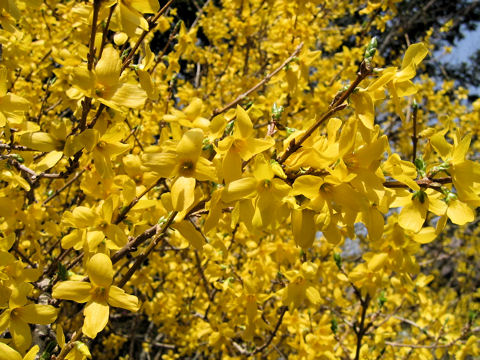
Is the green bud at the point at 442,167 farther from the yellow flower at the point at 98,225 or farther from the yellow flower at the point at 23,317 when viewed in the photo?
the yellow flower at the point at 23,317

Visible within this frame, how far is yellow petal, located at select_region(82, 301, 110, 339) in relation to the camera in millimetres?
1010

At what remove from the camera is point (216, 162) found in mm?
1024

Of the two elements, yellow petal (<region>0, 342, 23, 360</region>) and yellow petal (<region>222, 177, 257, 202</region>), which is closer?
yellow petal (<region>222, 177, 257, 202</region>)

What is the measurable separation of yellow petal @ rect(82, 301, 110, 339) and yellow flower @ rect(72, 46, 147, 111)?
580 mm

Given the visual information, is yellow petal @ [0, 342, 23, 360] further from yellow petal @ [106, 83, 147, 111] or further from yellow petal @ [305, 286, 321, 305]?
yellow petal @ [305, 286, 321, 305]

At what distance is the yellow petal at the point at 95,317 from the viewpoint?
3.31ft

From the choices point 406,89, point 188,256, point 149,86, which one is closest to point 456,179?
point 406,89

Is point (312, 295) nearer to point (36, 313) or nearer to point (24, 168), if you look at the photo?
point (36, 313)

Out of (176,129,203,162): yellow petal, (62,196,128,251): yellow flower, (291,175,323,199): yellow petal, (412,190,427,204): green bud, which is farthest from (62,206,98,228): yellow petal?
(412,190,427,204): green bud

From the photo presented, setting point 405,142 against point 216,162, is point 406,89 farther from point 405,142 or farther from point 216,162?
point 405,142

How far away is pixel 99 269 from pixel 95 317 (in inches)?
5.5

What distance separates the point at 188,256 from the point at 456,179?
3036 millimetres

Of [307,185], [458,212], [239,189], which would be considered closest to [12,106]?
[239,189]

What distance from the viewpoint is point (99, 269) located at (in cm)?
105
